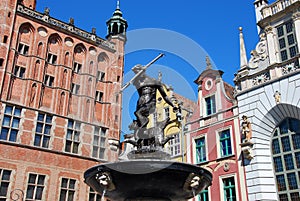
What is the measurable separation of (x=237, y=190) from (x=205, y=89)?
A: 264 inches

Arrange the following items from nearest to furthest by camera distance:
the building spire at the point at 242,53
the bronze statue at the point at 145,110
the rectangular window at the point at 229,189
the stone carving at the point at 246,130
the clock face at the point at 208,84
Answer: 1. the bronze statue at the point at 145,110
2. the stone carving at the point at 246,130
3. the rectangular window at the point at 229,189
4. the building spire at the point at 242,53
5. the clock face at the point at 208,84

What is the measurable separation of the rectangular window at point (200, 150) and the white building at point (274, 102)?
304 cm

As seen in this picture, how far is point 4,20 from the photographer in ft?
69.9

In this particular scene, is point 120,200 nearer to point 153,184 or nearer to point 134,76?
point 153,184

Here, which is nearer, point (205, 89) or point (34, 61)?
point (205, 89)

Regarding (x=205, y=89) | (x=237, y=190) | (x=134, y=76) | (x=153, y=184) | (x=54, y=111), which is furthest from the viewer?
(x=54, y=111)

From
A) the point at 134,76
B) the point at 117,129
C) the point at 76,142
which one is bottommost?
the point at 134,76

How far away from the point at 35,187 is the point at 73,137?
431 cm

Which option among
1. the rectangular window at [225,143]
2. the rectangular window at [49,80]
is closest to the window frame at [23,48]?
the rectangular window at [49,80]

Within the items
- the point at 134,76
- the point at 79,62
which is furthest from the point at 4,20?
the point at 134,76

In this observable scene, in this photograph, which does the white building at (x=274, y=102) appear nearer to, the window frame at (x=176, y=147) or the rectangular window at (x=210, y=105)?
the rectangular window at (x=210, y=105)

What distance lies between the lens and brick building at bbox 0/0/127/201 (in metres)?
19.6

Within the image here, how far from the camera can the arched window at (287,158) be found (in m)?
15.1

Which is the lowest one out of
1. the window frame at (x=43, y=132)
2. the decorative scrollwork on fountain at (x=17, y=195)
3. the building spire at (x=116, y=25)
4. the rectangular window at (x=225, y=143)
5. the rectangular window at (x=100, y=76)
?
the decorative scrollwork on fountain at (x=17, y=195)
